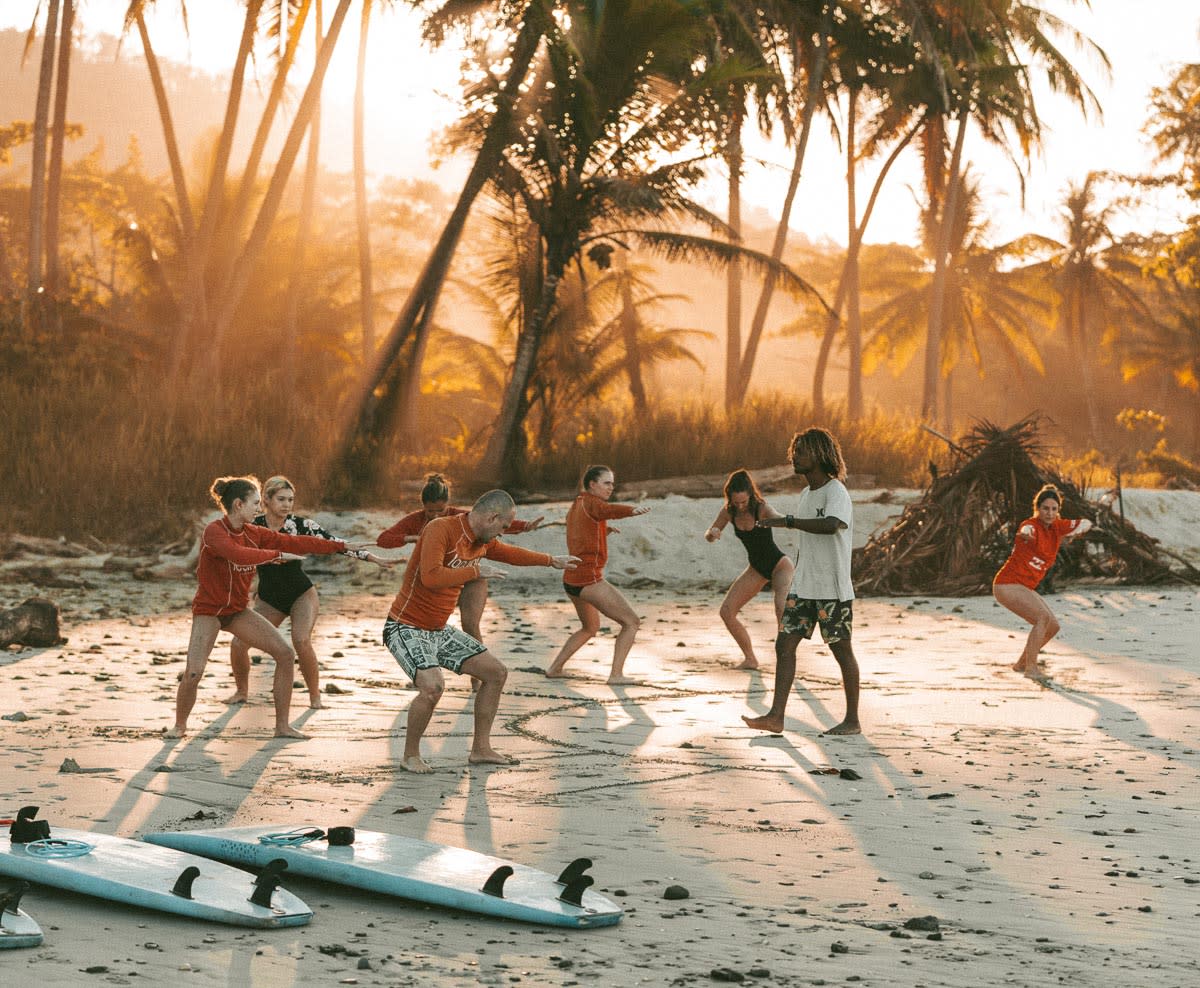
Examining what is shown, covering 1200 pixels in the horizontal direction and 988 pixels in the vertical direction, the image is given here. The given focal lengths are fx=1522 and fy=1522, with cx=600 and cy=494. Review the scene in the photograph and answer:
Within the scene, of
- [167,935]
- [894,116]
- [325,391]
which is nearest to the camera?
[167,935]

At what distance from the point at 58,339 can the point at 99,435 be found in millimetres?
3443

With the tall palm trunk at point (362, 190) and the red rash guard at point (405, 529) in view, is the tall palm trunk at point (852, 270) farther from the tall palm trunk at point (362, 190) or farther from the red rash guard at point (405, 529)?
the red rash guard at point (405, 529)

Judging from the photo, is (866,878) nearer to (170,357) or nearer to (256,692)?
(256,692)

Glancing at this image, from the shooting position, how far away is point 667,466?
80.9 feet

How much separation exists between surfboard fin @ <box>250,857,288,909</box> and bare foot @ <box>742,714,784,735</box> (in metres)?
4.08

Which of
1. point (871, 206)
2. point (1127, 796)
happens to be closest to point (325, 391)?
point (871, 206)

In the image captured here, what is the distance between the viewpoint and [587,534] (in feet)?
34.0

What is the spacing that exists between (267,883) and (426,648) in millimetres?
2590

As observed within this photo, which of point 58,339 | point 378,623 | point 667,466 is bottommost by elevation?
point 378,623

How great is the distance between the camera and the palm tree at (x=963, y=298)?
158ft

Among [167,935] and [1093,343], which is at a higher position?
[1093,343]

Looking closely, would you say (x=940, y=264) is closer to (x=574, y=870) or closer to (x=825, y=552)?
(x=825, y=552)

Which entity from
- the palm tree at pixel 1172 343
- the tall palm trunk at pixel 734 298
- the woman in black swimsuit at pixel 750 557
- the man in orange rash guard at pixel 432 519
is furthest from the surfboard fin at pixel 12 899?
the palm tree at pixel 1172 343

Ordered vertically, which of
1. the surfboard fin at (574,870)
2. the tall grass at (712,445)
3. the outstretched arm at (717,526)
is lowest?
the surfboard fin at (574,870)
